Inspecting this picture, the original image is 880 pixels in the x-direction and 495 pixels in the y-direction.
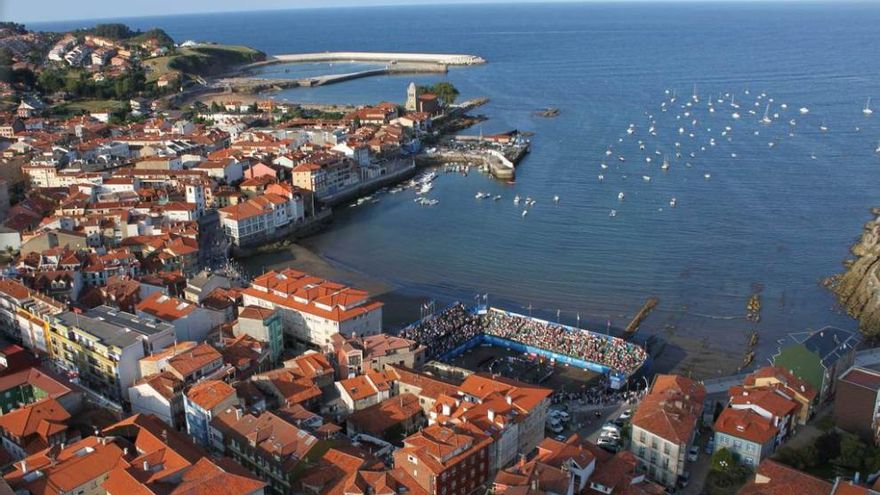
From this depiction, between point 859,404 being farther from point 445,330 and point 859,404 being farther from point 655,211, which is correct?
point 655,211

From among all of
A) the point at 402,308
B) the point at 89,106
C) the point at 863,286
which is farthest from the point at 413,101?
the point at 863,286

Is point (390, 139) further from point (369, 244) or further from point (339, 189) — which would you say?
point (369, 244)

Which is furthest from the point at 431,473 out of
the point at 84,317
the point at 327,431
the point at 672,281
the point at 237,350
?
the point at 672,281

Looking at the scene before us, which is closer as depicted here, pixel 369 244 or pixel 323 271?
pixel 323 271

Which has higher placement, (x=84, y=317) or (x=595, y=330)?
(x=84, y=317)

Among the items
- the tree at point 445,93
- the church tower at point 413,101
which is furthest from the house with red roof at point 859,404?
the tree at point 445,93

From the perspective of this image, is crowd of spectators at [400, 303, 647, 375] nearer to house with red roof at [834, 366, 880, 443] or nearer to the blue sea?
the blue sea

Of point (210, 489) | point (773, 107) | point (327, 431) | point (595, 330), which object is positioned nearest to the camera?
point (210, 489)
